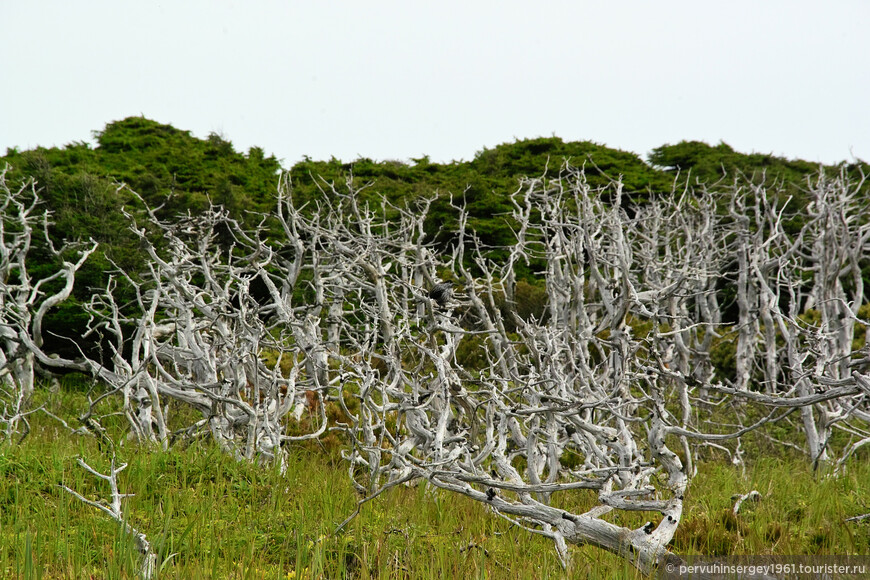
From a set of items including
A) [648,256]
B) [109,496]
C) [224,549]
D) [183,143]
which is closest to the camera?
[224,549]

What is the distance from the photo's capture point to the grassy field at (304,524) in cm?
328

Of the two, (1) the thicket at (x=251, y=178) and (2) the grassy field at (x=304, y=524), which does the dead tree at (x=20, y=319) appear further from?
(2) the grassy field at (x=304, y=524)

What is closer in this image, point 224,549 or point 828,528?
point 224,549

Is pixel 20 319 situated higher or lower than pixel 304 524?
higher

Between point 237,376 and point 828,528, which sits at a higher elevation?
point 237,376

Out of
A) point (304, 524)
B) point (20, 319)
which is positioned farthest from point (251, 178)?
point (304, 524)

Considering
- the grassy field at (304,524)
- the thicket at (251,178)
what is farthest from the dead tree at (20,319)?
the grassy field at (304,524)

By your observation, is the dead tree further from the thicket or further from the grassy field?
the grassy field

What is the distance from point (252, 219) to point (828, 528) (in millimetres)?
10347

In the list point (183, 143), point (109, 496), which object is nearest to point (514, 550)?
Answer: point (109, 496)

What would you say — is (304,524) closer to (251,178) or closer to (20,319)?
(20,319)

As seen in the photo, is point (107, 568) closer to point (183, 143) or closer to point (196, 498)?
point (196, 498)

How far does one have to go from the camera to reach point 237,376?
5.41 meters

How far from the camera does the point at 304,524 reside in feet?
12.5
